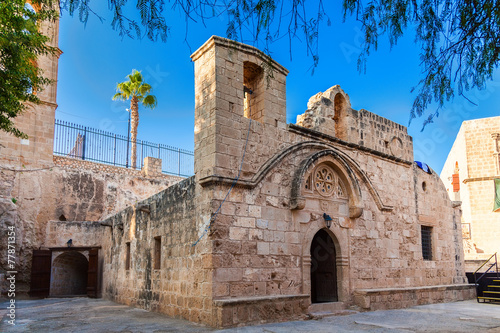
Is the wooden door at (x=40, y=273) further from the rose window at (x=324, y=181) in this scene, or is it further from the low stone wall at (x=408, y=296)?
the low stone wall at (x=408, y=296)

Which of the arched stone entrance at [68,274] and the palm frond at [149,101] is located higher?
the palm frond at [149,101]

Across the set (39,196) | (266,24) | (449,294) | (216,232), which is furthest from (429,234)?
(39,196)

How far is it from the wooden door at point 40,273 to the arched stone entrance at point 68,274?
2.00ft

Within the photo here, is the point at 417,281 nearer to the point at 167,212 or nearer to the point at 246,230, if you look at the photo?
the point at 246,230

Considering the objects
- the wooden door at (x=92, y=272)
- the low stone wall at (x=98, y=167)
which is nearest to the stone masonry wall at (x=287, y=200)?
the wooden door at (x=92, y=272)

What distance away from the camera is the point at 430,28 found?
427cm

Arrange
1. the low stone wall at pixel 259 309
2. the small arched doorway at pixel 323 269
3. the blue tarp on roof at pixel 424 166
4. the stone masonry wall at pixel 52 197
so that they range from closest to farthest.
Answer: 1. the low stone wall at pixel 259 309
2. the small arched doorway at pixel 323 269
3. the blue tarp on roof at pixel 424 166
4. the stone masonry wall at pixel 52 197

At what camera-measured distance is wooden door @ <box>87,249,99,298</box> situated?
13.2 metres

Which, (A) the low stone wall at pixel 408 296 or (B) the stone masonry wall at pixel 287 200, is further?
(A) the low stone wall at pixel 408 296

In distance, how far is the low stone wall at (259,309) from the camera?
6.26 meters

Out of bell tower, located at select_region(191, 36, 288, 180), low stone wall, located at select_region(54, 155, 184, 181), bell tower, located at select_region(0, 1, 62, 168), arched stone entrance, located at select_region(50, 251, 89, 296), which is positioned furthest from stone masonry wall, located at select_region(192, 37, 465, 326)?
low stone wall, located at select_region(54, 155, 184, 181)

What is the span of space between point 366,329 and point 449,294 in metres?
5.77

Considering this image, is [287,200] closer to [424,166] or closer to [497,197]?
[424,166]

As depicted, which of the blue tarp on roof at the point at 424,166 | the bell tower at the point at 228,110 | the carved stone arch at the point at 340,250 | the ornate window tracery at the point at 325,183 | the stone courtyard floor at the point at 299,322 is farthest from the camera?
the blue tarp on roof at the point at 424,166
